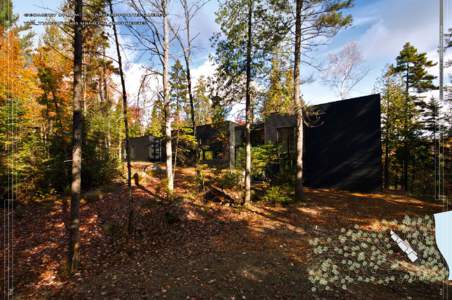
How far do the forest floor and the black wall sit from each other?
1126 mm

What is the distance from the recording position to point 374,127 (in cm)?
1104

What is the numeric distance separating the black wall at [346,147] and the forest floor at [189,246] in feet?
3.70

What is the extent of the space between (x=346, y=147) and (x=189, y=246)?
10489mm

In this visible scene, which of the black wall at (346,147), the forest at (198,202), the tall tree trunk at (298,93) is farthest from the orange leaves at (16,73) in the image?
the black wall at (346,147)

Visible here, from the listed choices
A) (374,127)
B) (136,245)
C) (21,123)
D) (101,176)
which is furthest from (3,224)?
(374,127)

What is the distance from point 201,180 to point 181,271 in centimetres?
638

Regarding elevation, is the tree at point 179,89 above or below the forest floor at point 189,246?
above

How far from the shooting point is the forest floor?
418 cm

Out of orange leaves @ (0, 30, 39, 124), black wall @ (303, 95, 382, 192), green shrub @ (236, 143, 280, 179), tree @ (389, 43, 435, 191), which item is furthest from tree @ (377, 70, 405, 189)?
orange leaves @ (0, 30, 39, 124)

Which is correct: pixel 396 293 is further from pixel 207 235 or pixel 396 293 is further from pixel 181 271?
pixel 207 235

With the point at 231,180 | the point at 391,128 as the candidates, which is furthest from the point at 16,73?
the point at 391,128

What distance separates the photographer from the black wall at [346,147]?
36.1 ft

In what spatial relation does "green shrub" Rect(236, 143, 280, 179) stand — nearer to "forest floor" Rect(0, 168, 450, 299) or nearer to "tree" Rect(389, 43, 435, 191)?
"forest floor" Rect(0, 168, 450, 299)

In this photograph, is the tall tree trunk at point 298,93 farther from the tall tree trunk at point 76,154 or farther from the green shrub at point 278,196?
the tall tree trunk at point 76,154
